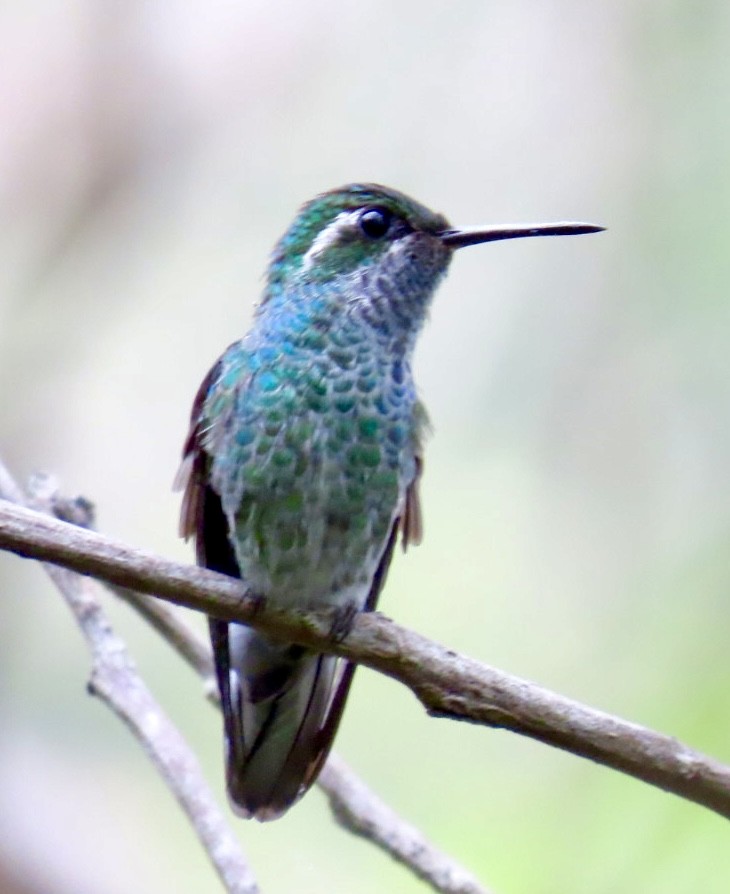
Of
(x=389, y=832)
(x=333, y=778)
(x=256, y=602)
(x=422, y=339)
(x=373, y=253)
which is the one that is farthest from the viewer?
(x=422, y=339)

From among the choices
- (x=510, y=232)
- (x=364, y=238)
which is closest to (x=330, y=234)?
(x=364, y=238)

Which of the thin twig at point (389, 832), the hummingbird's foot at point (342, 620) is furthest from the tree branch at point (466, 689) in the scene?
the thin twig at point (389, 832)

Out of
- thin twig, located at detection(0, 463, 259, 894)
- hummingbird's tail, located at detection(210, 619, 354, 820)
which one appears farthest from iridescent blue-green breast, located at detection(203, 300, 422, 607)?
thin twig, located at detection(0, 463, 259, 894)

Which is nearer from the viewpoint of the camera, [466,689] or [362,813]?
[466,689]

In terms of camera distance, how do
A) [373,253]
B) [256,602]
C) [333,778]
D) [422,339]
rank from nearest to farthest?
1. [256,602]
2. [333,778]
3. [373,253]
4. [422,339]

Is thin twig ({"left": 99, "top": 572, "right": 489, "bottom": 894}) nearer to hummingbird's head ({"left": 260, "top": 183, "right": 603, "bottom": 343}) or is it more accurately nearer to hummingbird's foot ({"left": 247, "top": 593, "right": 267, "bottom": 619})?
hummingbird's foot ({"left": 247, "top": 593, "right": 267, "bottom": 619})

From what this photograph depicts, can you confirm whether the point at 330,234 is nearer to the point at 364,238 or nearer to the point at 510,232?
the point at 364,238

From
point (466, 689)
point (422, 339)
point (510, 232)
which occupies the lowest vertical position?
point (422, 339)

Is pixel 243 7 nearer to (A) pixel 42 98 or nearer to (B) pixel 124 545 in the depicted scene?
(A) pixel 42 98
